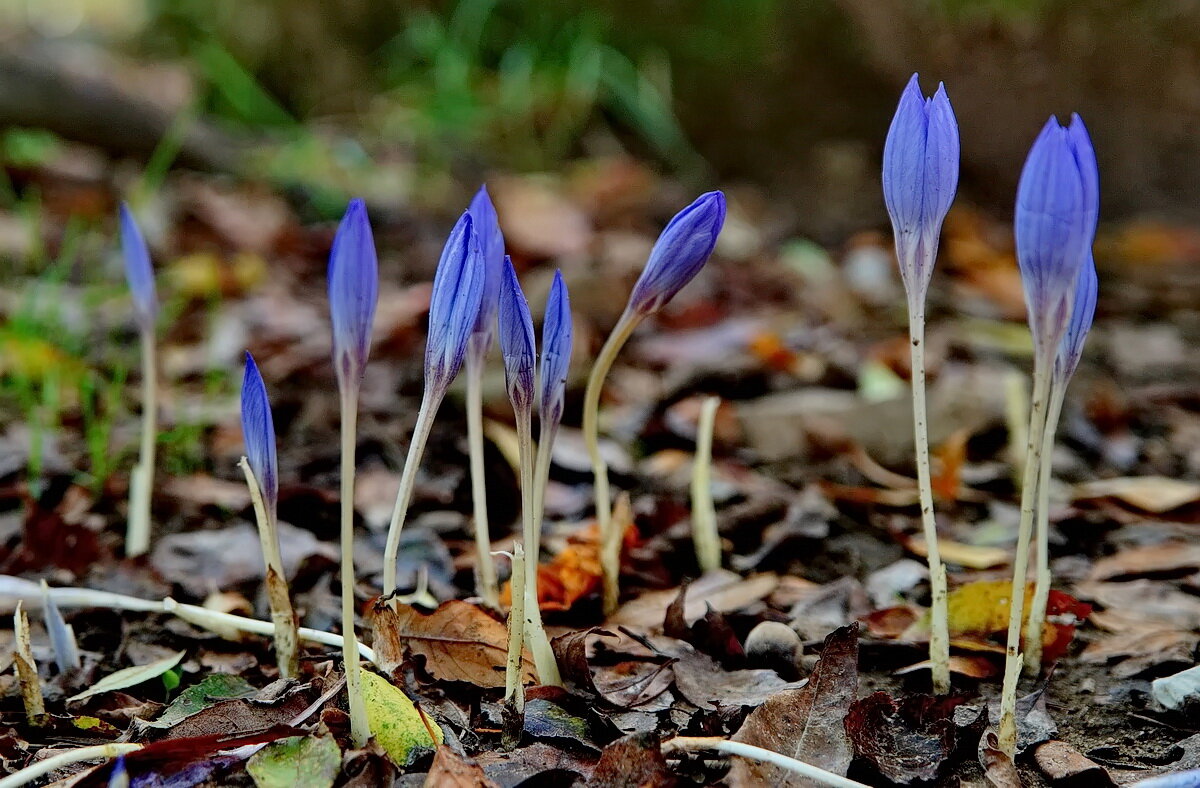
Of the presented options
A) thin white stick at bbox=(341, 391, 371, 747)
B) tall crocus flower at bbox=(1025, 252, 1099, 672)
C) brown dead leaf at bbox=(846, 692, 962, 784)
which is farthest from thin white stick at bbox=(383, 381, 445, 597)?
tall crocus flower at bbox=(1025, 252, 1099, 672)

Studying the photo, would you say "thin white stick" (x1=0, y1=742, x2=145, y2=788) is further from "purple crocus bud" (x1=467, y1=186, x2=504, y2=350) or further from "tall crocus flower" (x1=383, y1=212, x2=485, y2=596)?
"purple crocus bud" (x1=467, y1=186, x2=504, y2=350)

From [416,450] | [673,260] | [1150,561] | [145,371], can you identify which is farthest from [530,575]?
[1150,561]

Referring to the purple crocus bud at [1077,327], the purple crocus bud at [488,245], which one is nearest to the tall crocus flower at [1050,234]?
the purple crocus bud at [1077,327]

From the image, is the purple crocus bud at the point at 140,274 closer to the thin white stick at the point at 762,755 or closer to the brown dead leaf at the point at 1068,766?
the thin white stick at the point at 762,755

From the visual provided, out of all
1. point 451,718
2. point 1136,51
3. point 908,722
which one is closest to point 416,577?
point 451,718

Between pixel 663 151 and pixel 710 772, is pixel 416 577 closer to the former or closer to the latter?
pixel 710 772
